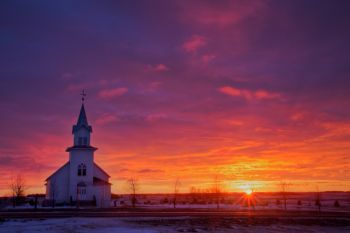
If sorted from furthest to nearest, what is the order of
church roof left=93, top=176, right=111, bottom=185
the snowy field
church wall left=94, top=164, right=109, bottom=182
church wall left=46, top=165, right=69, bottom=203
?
church wall left=94, top=164, right=109, bottom=182
church wall left=46, top=165, right=69, bottom=203
church roof left=93, top=176, right=111, bottom=185
the snowy field

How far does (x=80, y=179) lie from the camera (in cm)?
7112

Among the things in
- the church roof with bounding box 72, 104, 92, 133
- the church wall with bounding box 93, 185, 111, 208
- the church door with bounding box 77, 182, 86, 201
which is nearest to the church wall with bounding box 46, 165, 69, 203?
the church door with bounding box 77, 182, 86, 201

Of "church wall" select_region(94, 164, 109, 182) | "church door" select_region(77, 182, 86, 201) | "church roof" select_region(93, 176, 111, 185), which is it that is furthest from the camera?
"church wall" select_region(94, 164, 109, 182)

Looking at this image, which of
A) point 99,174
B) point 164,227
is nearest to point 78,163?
point 99,174

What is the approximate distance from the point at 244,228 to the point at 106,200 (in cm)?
4459

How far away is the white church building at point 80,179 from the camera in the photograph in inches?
2736

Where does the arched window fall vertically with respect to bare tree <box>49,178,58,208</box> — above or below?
above

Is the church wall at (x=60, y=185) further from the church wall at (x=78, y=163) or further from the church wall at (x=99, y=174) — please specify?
the church wall at (x=99, y=174)

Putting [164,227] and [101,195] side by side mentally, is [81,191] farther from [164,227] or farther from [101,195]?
[164,227]

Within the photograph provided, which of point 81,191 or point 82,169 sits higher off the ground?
point 82,169

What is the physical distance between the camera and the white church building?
69.5 metres

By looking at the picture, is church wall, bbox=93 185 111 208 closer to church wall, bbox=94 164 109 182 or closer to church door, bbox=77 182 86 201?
church door, bbox=77 182 86 201

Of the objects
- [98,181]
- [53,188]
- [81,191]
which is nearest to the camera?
[81,191]

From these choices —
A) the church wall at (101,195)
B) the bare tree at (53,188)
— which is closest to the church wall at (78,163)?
the church wall at (101,195)
